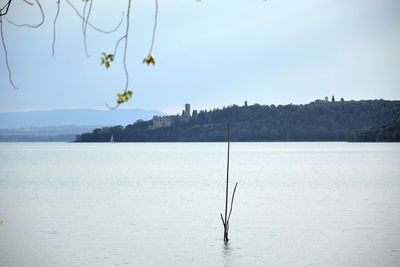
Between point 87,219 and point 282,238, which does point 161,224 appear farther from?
point 282,238

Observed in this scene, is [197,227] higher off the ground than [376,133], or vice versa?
[376,133]

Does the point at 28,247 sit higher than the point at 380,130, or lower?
lower

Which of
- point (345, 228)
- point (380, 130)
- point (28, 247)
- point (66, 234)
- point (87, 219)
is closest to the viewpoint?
point (28, 247)

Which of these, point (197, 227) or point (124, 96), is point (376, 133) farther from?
point (124, 96)

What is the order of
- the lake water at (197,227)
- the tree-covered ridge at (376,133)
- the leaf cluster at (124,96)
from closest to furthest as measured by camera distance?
the leaf cluster at (124,96) → the lake water at (197,227) → the tree-covered ridge at (376,133)

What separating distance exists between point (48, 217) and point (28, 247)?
337 inches

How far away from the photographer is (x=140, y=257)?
18.8m

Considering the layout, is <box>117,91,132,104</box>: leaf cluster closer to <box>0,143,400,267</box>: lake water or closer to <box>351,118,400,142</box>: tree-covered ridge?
<box>0,143,400,267</box>: lake water

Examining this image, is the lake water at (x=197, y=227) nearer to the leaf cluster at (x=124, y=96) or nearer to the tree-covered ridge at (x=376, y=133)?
the leaf cluster at (x=124, y=96)

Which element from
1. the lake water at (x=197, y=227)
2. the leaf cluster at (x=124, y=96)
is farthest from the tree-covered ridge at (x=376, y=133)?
the leaf cluster at (x=124, y=96)

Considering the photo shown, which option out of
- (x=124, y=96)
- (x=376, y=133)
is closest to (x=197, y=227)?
(x=124, y=96)

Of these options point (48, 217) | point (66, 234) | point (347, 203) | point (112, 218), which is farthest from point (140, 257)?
point (347, 203)

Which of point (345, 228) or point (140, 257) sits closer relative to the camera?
point (140, 257)

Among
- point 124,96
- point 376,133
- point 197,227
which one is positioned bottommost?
point 197,227
